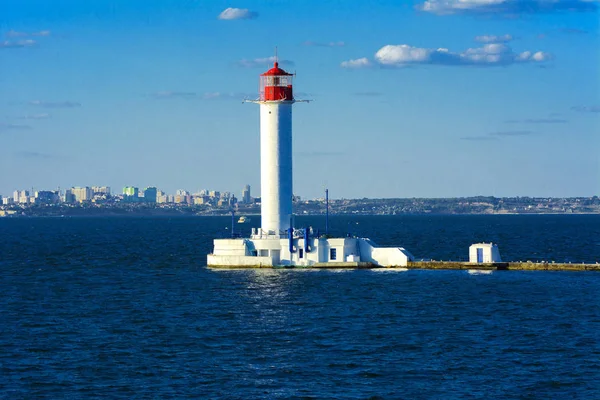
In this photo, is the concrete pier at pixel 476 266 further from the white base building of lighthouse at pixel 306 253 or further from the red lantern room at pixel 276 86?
the red lantern room at pixel 276 86

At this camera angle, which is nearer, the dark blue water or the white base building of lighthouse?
the dark blue water

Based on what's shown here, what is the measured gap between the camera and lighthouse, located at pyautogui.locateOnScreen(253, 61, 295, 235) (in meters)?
72.7

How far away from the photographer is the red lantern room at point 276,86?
240ft

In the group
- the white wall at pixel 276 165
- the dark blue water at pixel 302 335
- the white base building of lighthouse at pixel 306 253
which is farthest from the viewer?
the white wall at pixel 276 165

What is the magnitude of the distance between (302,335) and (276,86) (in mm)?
30286

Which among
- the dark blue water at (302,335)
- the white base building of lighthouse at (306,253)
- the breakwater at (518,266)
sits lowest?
the dark blue water at (302,335)

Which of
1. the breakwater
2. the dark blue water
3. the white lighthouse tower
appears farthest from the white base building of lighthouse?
the dark blue water

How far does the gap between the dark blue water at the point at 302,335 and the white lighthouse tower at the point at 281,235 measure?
1822mm

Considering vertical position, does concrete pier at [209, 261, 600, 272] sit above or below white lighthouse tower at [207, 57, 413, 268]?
below

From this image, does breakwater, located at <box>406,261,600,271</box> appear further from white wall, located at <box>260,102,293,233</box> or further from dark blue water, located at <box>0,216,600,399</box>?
white wall, located at <box>260,102,293,233</box>

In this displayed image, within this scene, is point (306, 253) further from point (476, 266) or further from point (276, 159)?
point (476, 266)

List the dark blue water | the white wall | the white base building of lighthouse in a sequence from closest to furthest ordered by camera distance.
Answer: the dark blue water
the white base building of lighthouse
the white wall

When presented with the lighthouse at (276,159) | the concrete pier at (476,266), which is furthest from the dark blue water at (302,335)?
the lighthouse at (276,159)

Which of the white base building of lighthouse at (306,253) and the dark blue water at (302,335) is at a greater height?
the white base building of lighthouse at (306,253)
